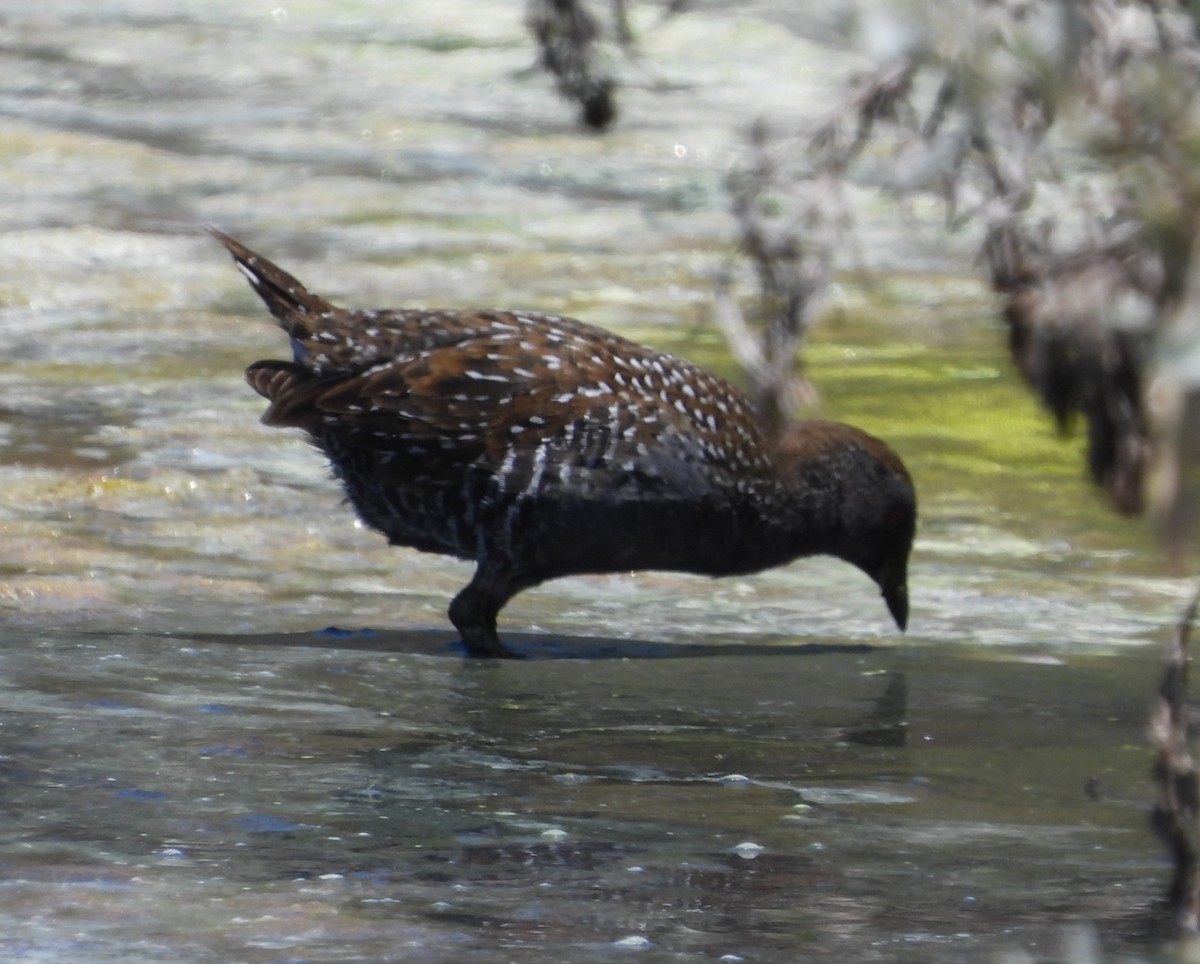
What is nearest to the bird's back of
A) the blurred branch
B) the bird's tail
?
the bird's tail

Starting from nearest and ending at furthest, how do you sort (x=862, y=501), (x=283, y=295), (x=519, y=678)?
(x=519, y=678), (x=283, y=295), (x=862, y=501)

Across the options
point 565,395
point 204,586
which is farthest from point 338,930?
point 204,586

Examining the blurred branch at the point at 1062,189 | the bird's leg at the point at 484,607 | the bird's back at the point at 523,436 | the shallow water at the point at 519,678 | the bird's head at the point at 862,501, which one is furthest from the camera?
the bird's head at the point at 862,501

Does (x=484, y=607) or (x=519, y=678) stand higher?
(x=484, y=607)

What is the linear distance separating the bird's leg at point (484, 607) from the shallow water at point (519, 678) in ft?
0.49

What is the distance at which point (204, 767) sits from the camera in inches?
248

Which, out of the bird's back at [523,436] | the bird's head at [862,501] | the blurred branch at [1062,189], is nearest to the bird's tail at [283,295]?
the bird's back at [523,436]

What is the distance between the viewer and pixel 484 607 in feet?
26.4

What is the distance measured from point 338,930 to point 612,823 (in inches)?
43.4

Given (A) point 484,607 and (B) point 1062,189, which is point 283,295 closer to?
(A) point 484,607

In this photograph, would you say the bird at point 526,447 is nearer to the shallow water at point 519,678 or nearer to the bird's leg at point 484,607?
the bird's leg at point 484,607

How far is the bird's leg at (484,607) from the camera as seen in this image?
804 cm

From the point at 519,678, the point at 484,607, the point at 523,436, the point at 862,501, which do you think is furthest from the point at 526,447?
the point at 862,501

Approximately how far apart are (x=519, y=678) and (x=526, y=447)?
2.28 ft
